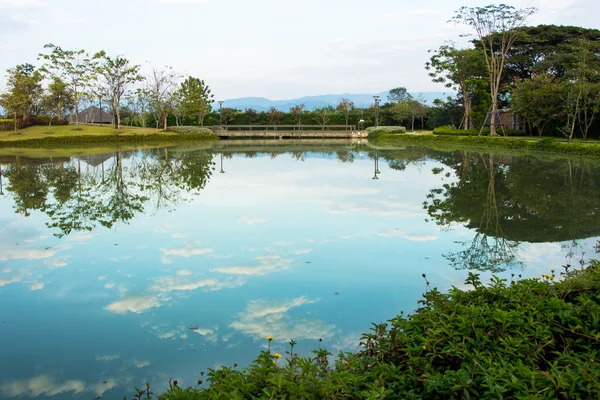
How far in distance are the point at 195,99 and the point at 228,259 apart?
35.6 metres

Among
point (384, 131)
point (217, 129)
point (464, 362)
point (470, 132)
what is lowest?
point (464, 362)

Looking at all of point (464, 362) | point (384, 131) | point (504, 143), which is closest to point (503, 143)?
point (504, 143)

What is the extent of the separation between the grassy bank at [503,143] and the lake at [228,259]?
667cm

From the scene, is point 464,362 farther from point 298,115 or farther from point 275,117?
point 298,115

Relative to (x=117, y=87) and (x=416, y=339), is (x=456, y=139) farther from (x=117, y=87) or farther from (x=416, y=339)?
(x=416, y=339)

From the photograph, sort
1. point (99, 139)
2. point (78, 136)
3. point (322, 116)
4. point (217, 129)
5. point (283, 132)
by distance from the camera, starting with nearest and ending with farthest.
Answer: point (78, 136)
point (99, 139)
point (283, 132)
point (217, 129)
point (322, 116)

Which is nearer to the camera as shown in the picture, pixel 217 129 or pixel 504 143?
pixel 504 143

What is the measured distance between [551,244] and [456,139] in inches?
860

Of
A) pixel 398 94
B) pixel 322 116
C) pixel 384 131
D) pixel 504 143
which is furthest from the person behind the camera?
pixel 398 94

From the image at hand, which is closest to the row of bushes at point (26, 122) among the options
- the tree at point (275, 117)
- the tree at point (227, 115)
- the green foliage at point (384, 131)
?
the tree at point (227, 115)

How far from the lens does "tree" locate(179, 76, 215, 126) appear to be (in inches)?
1533

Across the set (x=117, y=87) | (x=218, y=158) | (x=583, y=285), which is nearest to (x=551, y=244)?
(x=583, y=285)

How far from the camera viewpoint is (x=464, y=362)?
2.43 m

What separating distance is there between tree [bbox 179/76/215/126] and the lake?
2761 cm
